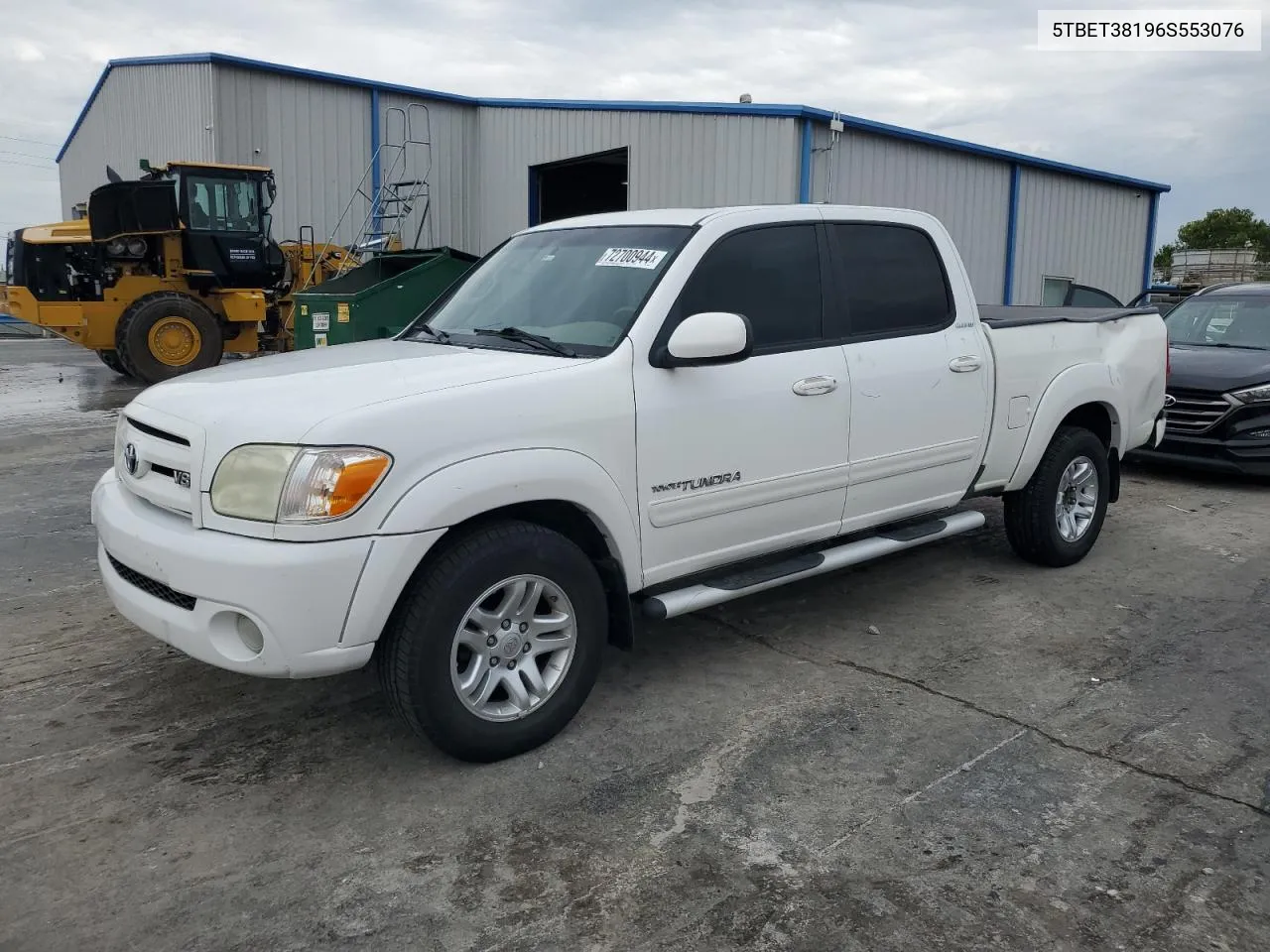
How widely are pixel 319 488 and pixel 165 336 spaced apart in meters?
13.0

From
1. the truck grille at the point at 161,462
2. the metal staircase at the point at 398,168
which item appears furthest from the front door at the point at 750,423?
the metal staircase at the point at 398,168

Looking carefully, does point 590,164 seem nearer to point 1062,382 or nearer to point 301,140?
point 301,140

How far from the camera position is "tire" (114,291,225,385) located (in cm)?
1440

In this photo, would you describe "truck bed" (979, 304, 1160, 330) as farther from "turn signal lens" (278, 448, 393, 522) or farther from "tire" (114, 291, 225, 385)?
"tire" (114, 291, 225, 385)

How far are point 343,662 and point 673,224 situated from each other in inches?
87.3

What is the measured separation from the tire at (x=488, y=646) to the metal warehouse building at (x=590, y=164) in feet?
39.4

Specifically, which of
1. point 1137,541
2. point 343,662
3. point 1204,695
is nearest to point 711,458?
point 343,662

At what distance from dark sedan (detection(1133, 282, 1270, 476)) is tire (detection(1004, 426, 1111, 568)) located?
2.79 meters

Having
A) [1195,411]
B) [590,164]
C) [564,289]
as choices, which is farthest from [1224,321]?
[590,164]

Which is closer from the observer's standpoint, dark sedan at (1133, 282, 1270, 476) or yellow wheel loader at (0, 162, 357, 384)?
dark sedan at (1133, 282, 1270, 476)

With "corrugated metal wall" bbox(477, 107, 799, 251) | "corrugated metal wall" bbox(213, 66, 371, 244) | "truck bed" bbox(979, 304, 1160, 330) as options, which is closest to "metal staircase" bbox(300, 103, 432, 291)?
"corrugated metal wall" bbox(213, 66, 371, 244)

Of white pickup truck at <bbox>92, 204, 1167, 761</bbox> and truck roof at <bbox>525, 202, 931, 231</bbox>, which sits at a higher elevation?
truck roof at <bbox>525, 202, 931, 231</bbox>

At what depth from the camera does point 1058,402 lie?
554cm

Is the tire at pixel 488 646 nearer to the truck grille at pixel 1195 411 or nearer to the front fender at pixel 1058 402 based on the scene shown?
the front fender at pixel 1058 402
